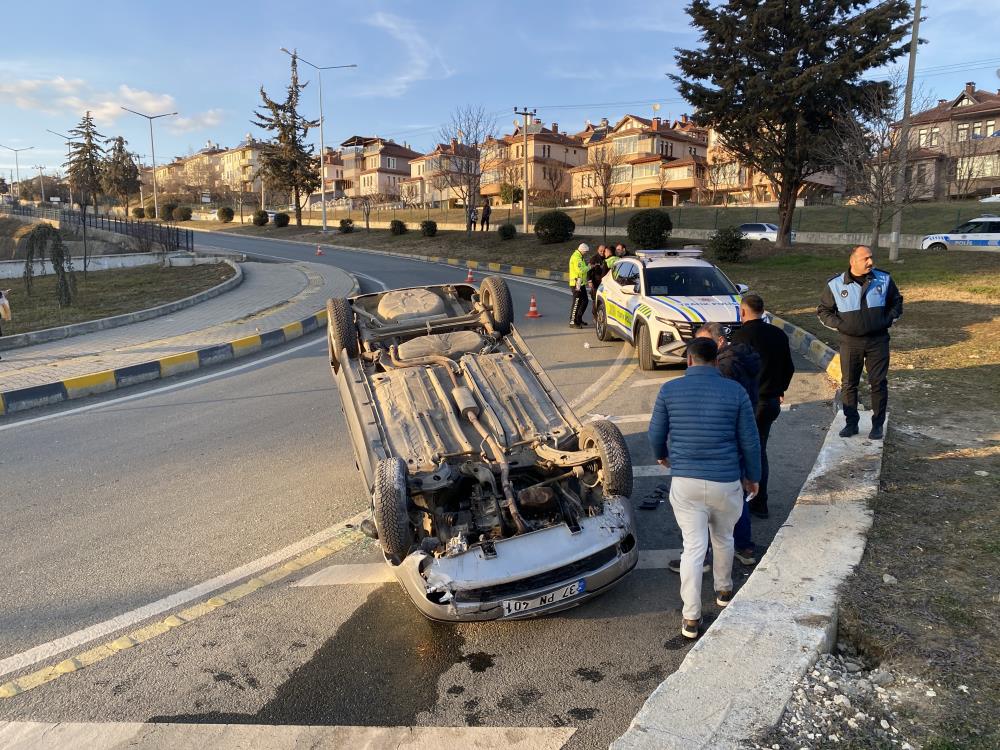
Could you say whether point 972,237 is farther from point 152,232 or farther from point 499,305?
point 152,232

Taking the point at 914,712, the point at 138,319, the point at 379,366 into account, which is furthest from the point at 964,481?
the point at 138,319

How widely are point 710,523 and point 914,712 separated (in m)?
1.38

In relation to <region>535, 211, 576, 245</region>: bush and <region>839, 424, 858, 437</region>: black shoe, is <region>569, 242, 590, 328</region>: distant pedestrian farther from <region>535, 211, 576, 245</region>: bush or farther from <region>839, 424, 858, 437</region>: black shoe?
<region>535, 211, 576, 245</region>: bush

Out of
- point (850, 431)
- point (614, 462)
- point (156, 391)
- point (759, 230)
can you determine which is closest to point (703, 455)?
point (614, 462)

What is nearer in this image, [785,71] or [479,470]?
[479,470]

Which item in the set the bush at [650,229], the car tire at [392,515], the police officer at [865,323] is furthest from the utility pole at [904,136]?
the car tire at [392,515]

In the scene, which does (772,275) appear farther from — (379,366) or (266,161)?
(266,161)

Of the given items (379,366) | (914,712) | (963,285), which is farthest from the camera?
(963,285)

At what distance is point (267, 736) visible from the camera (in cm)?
330

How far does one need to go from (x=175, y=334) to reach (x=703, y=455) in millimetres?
12853

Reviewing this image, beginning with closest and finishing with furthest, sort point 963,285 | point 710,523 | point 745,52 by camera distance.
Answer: point 710,523 → point 963,285 → point 745,52

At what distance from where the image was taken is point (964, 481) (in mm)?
5418

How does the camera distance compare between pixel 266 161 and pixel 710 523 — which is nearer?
pixel 710 523

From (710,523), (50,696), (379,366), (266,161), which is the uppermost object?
(266,161)
